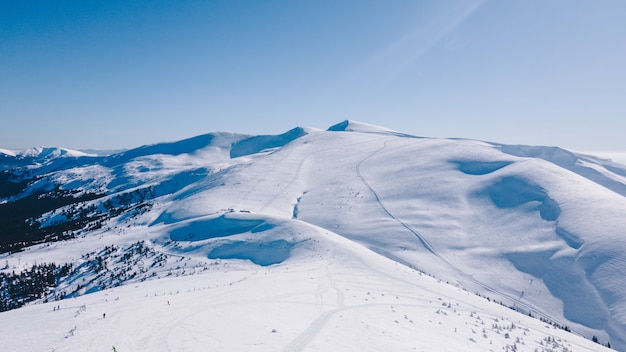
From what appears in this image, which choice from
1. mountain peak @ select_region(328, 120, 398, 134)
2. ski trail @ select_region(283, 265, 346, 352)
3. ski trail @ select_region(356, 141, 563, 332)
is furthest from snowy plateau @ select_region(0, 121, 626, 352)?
mountain peak @ select_region(328, 120, 398, 134)

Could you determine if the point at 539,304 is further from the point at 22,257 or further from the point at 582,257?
the point at 22,257

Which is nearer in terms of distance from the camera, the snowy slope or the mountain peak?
the snowy slope

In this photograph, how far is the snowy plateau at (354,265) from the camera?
480 inches

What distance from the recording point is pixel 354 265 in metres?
25.4

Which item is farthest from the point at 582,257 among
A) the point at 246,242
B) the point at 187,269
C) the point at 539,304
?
the point at 187,269

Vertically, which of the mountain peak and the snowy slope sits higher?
Result: the mountain peak

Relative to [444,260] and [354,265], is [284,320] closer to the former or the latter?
[354,265]

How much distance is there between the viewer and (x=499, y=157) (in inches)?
2724

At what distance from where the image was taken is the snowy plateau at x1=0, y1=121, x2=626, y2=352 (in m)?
12.2

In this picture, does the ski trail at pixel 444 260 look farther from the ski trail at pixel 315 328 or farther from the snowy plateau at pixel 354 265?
the ski trail at pixel 315 328

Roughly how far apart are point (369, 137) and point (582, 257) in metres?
89.6

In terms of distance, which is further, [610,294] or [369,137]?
[369,137]

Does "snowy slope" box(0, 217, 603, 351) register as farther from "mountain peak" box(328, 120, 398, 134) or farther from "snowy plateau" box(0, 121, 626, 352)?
"mountain peak" box(328, 120, 398, 134)

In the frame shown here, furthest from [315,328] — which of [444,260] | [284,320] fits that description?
[444,260]
